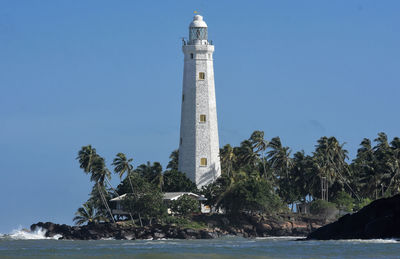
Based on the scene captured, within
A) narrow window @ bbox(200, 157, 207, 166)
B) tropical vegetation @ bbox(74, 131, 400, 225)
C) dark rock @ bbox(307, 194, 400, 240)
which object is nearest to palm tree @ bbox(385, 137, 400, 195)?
tropical vegetation @ bbox(74, 131, 400, 225)

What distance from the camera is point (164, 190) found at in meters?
92.3

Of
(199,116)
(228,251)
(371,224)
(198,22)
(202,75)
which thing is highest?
(198,22)

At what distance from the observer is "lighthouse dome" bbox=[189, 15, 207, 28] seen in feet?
299

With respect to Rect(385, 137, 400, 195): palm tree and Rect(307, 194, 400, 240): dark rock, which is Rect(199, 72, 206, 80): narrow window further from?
Rect(307, 194, 400, 240): dark rock

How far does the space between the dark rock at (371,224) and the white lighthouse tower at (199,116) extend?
22.3 m

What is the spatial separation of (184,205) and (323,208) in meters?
14.9

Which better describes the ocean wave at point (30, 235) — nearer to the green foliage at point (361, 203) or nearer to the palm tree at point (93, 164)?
the palm tree at point (93, 164)

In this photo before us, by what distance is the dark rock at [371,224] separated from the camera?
204 feet

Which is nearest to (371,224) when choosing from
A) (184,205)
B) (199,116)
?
(184,205)

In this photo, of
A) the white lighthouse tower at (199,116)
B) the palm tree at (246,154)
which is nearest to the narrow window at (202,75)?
the white lighthouse tower at (199,116)

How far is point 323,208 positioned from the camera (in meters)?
89.8

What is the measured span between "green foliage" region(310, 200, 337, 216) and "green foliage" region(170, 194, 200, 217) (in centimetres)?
1325

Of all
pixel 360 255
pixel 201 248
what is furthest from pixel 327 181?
pixel 360 255

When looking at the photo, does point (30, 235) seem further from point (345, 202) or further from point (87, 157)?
point (345, 202)
